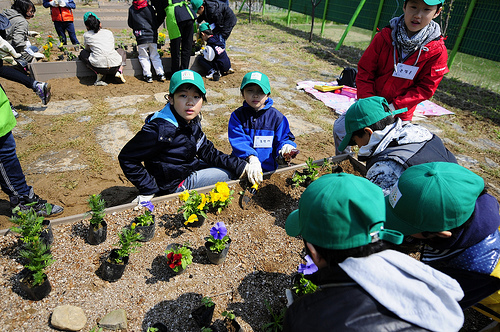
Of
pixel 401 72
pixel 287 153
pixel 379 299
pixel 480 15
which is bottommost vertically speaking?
pixel 287 153

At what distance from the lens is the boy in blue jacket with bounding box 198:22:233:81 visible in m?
6.61

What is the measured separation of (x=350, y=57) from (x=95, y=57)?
745 centimetres

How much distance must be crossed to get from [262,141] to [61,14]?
7.40 m

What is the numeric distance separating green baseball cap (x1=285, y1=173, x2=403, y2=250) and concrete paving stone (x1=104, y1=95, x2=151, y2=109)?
5.07 metres

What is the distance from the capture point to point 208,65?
6820 millimetres

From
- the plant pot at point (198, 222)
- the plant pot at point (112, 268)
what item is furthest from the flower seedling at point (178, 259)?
the plant pot at point (198, 222)

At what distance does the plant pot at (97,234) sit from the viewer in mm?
2208

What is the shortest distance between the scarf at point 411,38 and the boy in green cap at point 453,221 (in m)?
1.86

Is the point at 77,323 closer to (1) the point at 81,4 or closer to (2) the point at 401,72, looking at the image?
(2) the point at 401,72

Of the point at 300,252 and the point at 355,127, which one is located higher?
the point at 355,127

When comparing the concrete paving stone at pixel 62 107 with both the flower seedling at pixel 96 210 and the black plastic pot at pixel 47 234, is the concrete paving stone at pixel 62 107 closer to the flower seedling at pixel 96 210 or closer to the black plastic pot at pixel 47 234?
the black plastic pot at pixel 47 234

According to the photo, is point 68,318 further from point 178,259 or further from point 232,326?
point 232,326

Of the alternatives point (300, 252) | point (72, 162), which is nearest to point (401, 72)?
point (300, 252)

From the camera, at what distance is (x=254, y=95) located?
289 centimetres
